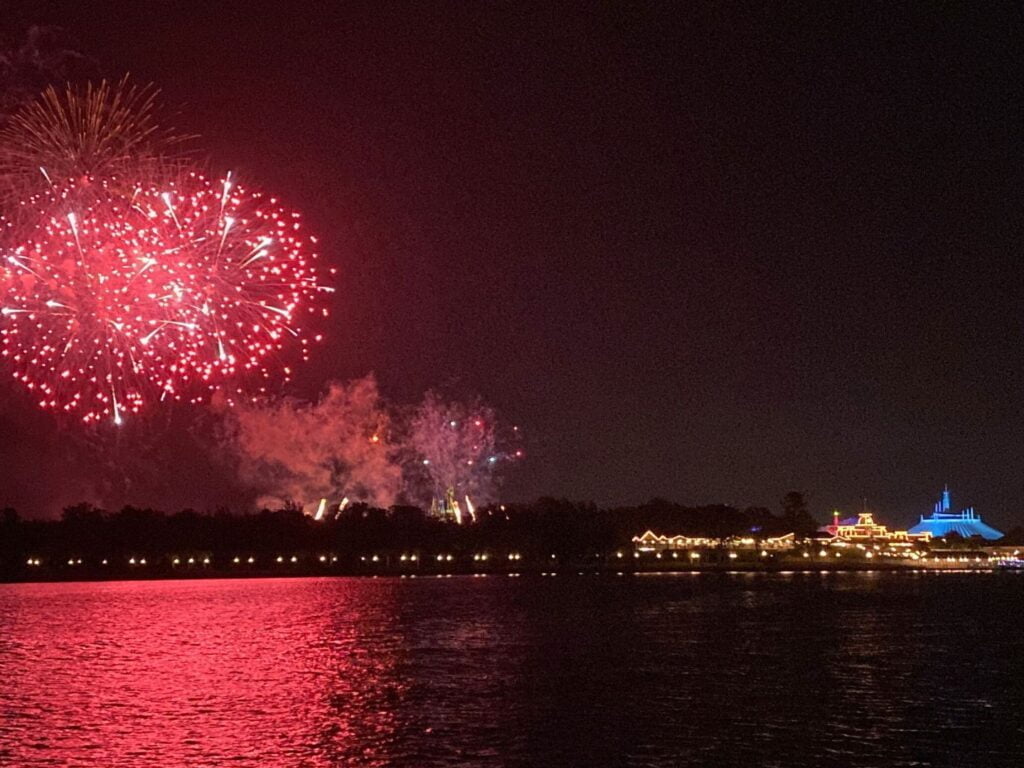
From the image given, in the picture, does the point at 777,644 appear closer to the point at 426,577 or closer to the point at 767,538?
the point at 426,577

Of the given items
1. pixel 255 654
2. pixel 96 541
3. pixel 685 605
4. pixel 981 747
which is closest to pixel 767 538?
pixel 96 541

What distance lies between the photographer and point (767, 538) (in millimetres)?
177750

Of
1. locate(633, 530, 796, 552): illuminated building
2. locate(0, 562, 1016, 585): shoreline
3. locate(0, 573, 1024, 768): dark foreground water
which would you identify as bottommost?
locate(0, 573, 1024, 768): dark foreground water

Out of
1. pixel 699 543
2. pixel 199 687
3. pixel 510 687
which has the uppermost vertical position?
pixel 699 543

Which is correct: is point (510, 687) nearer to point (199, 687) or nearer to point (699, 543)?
point (199, 687)

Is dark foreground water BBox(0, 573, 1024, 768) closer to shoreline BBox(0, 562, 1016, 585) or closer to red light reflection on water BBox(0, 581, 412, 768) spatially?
red light reflection on water BBox(0, 581, 412, 768)

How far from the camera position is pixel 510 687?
30.2m

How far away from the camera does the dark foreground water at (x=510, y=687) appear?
72.1ft

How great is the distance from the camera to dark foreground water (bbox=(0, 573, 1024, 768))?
22.0m

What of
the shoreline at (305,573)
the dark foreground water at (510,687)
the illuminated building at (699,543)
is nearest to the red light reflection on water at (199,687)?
the dark foreground water at (510,687)

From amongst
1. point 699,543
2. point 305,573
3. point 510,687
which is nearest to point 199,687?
point 510,687

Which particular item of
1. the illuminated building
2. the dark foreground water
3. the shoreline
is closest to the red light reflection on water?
the dark foreground water

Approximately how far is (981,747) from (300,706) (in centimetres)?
1411

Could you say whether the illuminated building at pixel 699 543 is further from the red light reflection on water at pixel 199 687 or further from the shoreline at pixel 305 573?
the red light reflection on water at pixel 199 687
